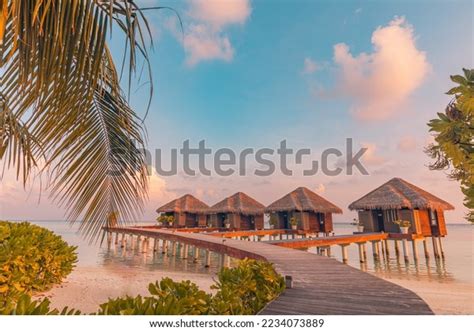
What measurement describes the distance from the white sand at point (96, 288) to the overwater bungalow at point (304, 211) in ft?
33.2

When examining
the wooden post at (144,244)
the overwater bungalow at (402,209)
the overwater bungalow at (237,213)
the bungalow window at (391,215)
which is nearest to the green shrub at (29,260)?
the wooden post at (144,244)

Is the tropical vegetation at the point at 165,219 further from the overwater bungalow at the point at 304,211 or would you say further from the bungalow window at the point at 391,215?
the bungalow window at the point at 391,215

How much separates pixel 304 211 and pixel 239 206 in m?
5.22

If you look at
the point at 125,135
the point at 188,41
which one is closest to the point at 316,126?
the point at 188,41

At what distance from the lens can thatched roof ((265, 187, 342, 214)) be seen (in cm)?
1955

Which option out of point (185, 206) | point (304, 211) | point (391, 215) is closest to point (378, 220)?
point (391, 215)

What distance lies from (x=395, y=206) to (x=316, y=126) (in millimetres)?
12445

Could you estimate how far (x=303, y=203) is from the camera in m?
19.9

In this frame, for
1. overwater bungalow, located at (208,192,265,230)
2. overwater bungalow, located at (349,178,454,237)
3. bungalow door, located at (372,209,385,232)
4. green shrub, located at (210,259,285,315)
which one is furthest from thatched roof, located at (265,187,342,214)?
green shrub, located at (210,259,285,315)

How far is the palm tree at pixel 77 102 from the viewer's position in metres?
1.26

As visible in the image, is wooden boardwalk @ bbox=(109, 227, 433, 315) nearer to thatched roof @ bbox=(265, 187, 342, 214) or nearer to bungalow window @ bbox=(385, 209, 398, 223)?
bungalow window @ bbox=(385, 209, 398, 223)

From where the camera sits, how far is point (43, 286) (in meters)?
6.27

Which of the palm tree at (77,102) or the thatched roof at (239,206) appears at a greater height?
the thatched roof at (239,206)

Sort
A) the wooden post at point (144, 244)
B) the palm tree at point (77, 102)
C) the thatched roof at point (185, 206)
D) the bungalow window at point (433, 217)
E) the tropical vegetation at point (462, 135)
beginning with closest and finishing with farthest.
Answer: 1. the palm tree at point (77, 102)
2. the tropical vegetation at point (462, 135)
3. the bungalow window at point (433, 217)
4. the wooden post at point (144, 244)
5. the thatched roof at point (185, 206)
